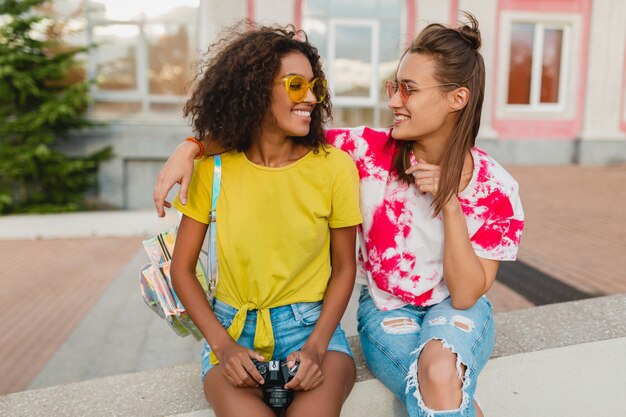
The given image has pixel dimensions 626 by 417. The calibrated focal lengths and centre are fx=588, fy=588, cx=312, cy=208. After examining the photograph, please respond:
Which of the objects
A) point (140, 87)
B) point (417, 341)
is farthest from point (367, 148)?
point (140, 87)

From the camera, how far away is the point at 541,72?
42.8ft

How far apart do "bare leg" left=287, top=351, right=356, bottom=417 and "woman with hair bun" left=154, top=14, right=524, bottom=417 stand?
16cm

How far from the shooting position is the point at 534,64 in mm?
Result: 12945

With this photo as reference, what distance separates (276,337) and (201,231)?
0.44 metres

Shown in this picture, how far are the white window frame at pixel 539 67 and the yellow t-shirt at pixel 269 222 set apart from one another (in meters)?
11.4

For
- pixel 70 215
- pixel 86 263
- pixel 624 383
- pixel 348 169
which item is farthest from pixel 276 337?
pixel 70 215

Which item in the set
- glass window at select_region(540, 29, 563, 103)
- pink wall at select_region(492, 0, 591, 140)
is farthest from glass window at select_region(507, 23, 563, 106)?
pink wall at select_region(492, 0, 591, 140)

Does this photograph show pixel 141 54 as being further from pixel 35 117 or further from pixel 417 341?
pixel 417 341

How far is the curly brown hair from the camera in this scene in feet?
6.59

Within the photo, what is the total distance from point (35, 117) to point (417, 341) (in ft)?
27.0

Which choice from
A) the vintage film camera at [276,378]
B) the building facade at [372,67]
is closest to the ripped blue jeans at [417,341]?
the vintage film camera at [276,378]

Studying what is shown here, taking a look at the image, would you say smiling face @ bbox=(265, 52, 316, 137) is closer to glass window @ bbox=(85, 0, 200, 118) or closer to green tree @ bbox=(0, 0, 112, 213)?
green tree @ bbox=(0, 0, 112, 213)

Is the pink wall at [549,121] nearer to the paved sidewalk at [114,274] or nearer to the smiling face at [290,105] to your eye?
the paved sidewalk at [114,274]

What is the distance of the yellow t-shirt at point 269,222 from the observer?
197 cm
